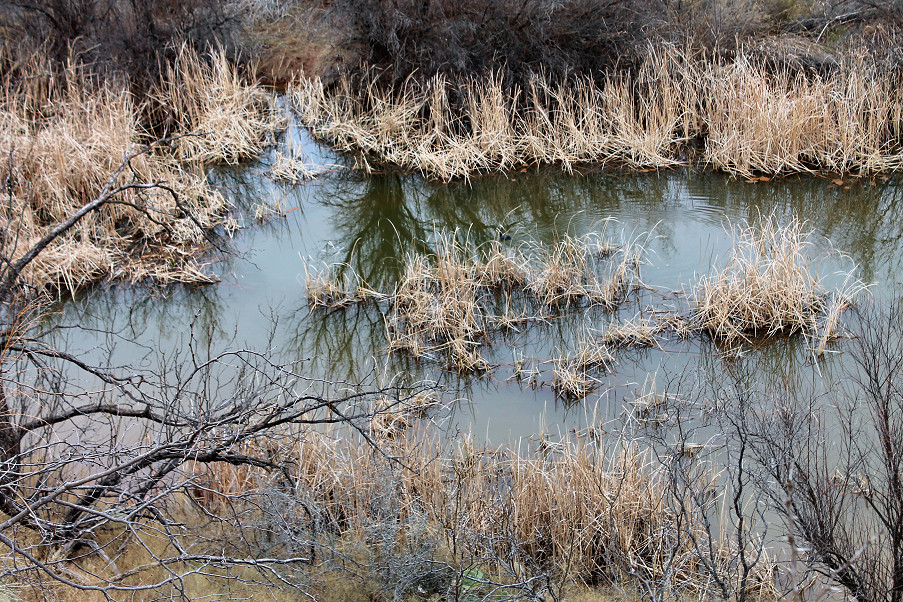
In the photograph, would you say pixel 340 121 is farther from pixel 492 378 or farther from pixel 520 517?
pixel 520 517

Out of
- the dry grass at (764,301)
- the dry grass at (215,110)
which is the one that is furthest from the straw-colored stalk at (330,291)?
the dry grass at (215,110)

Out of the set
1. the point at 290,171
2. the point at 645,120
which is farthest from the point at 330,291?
the point at 645,120

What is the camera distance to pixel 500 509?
14.3 feet

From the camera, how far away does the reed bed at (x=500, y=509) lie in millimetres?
4090

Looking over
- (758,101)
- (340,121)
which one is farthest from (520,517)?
(340,121)

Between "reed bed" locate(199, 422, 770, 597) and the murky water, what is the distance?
85cm

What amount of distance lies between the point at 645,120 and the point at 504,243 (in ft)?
11.0

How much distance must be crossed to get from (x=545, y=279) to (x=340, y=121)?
4.72 m

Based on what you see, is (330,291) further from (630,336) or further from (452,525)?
(452,525)

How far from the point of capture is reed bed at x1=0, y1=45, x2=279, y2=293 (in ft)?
24.6

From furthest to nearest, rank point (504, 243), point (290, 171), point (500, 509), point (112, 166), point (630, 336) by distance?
point (290, 171), point (112, 166), point (504, 243), point (630, 336), point (500, 509)

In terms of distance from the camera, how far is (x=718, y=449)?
4969mm

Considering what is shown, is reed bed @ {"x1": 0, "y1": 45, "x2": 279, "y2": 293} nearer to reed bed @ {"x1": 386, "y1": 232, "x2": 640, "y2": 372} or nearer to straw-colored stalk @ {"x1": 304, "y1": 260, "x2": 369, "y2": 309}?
straw-colored stalk @ {"x1": 304, "y1": 260, "x2": 369, "y2": 309}

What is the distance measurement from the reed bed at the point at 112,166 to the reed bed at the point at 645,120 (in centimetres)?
131
